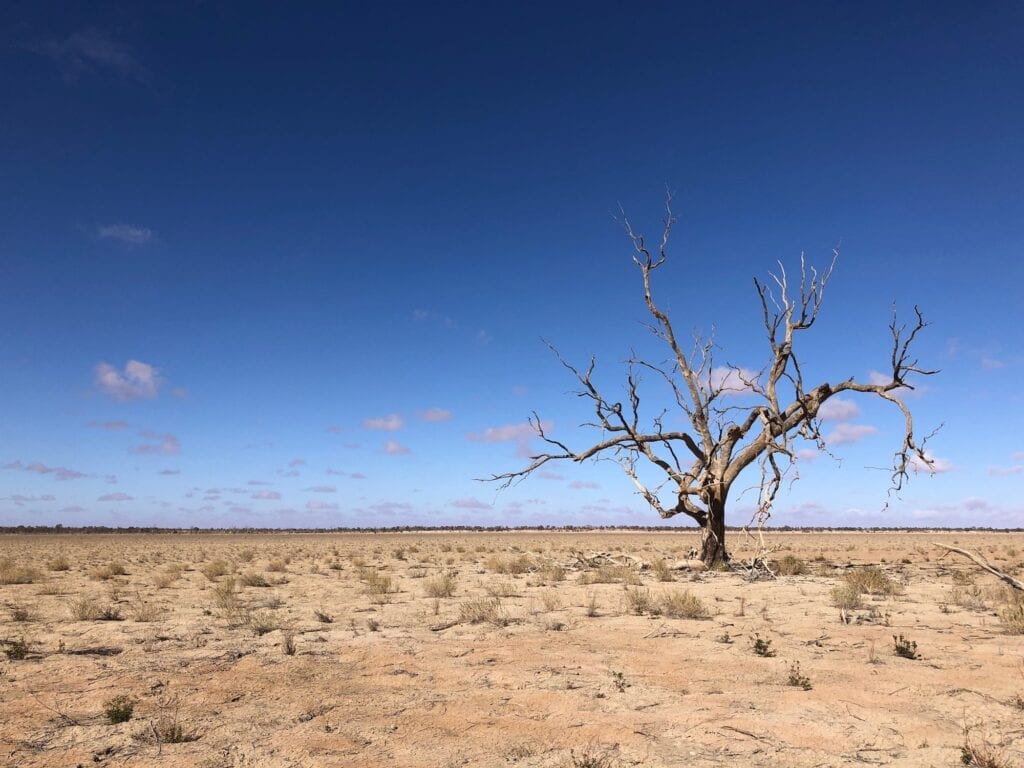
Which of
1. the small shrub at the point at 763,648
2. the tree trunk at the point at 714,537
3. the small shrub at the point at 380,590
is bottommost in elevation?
the small shrub at the point at 380,590

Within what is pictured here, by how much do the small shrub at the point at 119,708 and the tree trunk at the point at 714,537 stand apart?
13.5 m

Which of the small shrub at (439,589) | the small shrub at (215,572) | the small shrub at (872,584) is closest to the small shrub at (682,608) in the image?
the small shrub at (872,584)

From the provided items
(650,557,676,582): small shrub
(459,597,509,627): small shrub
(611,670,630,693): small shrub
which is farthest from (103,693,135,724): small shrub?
(650,557,676,582): small shrub

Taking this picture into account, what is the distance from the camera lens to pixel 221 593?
11.7 metres

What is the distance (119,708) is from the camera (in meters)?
5.32

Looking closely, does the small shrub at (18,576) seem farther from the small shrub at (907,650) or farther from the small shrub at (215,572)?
the small shrub at (907,650)

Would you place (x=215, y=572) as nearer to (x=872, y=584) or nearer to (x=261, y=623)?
(x=261, y=623)

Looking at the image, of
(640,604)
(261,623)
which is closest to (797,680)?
(640,604)

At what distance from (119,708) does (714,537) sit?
14166 millimetres

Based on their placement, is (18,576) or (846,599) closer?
(846,599)

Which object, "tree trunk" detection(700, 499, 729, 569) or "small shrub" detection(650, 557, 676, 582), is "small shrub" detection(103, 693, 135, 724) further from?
"tree trunk" detection(700, 499, 729, 569)

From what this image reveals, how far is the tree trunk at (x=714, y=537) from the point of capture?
16.3m

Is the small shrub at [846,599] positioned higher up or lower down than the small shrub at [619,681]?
higher up

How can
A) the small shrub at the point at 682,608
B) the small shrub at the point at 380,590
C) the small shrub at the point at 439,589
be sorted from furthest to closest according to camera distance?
the small shrub at the point at 439,589, the small shrub at the point at 380,590, the small shrub at the point at 682,608
